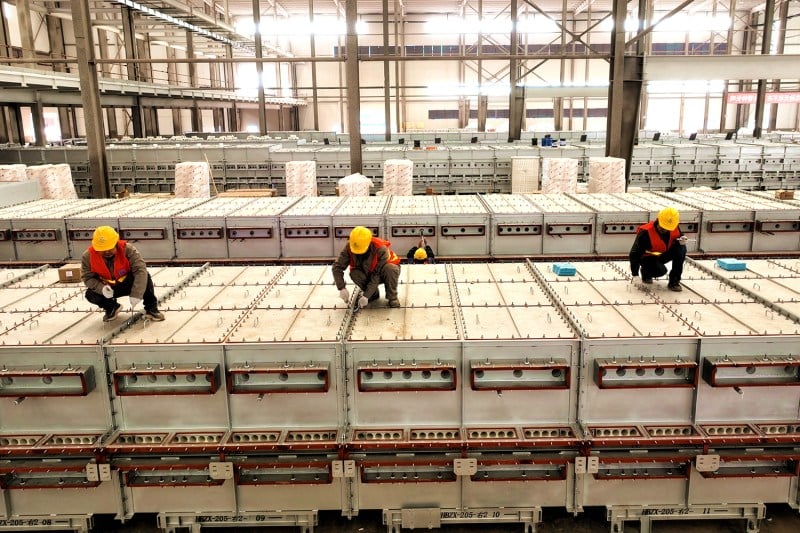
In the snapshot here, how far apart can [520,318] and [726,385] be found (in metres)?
1.58

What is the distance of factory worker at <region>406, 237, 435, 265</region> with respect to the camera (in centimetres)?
821

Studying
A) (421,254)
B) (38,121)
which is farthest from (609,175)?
(38,121)

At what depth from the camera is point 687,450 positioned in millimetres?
4523

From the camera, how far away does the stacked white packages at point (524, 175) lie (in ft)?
47.6

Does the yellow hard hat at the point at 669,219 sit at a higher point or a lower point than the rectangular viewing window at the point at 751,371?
higher

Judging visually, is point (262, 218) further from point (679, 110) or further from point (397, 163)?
point (679, 110)

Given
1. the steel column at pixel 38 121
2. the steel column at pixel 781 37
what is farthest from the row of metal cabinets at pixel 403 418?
the steel column at pixel 781 37

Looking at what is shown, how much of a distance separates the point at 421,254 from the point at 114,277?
4135mm

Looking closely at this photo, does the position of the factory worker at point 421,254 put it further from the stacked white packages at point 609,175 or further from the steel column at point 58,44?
the steel column at point 58,44

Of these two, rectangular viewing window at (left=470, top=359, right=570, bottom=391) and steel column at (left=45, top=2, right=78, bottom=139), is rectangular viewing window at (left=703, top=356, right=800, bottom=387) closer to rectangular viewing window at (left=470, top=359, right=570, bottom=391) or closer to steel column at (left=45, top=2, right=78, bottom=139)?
rectangular viewing window at (left=470, top=359, right=570, bottom=391)

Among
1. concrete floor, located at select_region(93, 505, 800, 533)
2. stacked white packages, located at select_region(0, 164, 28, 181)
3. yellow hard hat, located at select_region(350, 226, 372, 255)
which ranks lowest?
concrete floor, located at select_region(93, 505, 800, 533)

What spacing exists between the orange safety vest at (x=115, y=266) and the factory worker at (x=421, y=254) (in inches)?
157

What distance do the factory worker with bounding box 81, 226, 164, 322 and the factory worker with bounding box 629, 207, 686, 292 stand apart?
4500 mm

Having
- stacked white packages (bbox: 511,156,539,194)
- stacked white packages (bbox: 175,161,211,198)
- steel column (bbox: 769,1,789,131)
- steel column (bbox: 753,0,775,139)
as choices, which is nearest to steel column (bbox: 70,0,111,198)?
stacked white packages (bbox: 175,161,211,198)
